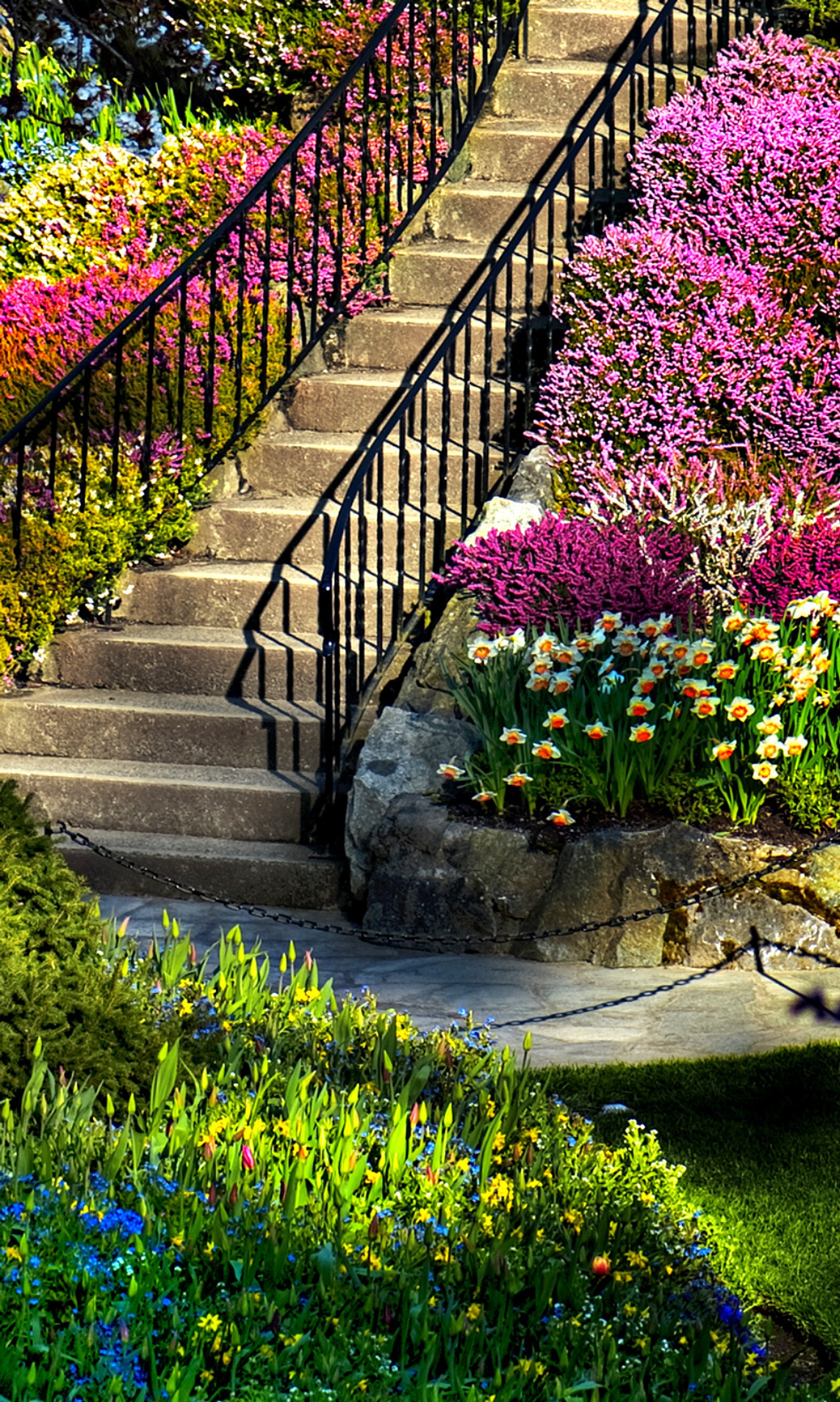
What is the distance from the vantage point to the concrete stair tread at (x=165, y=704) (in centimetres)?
698

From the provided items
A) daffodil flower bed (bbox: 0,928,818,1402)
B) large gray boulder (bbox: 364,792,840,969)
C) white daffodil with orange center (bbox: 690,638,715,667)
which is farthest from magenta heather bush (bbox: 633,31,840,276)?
daffodil flower bed (bbox: 0,928,818,1402)

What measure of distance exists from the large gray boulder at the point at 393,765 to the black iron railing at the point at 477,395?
28 cm

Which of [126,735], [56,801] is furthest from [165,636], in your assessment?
[56,801]

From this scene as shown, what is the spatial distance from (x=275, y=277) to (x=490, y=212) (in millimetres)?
1462

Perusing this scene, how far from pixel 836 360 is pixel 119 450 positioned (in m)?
3.87

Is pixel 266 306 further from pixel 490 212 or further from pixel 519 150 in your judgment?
pixel 519 150

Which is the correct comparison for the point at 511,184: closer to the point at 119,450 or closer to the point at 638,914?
the point at 119,450

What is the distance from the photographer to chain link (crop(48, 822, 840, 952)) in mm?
5270

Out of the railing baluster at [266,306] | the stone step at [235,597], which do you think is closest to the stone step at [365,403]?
the railing baluster at [266,306]

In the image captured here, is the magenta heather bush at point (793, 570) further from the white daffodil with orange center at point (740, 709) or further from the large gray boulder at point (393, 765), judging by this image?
the large gray boulder at point (393, 765)

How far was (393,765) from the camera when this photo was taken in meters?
6.25

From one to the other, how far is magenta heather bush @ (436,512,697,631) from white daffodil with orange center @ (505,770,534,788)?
0.86m

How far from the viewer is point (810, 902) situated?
5383 millimetres

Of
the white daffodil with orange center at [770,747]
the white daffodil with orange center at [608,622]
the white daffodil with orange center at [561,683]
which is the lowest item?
the white daffodil with orange center at [770,747]
